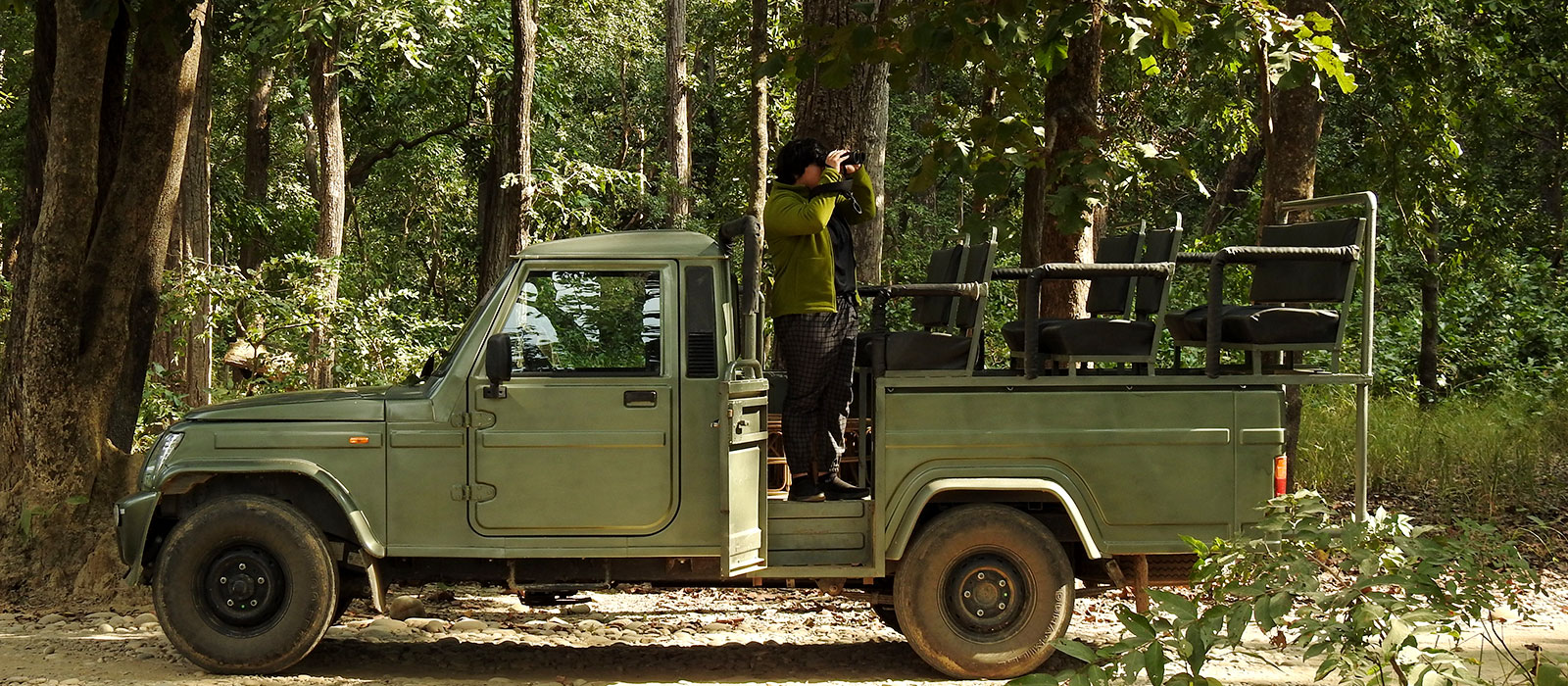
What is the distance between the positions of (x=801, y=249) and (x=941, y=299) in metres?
1.02

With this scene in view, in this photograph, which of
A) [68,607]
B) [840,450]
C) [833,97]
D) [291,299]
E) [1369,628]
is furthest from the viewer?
[291,299]

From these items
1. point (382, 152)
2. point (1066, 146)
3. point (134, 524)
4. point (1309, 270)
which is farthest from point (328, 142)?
point (1309, 270)

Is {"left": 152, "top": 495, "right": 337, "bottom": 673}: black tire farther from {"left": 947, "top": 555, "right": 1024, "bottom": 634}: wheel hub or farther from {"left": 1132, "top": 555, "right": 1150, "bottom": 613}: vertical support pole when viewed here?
{"left": 1132, "top": 555, "right": 1150, "bottom": 613}: vertical support pole

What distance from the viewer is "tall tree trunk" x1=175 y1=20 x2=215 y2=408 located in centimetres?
1498

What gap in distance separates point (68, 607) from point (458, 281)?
70.6ft

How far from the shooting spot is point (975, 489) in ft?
Answer: 22.4

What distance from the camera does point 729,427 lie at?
6398mm

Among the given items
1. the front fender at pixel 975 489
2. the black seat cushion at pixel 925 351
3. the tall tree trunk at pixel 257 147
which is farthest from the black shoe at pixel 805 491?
the tall tree trunk at pixel 257 147

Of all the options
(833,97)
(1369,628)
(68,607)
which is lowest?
(68,607)

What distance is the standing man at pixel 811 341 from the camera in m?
6.89

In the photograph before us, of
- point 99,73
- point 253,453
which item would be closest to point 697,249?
point 253,453

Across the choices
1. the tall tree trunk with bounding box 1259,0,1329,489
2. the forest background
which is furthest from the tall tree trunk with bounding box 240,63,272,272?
the tall tree trunk with bounding box 1259,0,1329,489

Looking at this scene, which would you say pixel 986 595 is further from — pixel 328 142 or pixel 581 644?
pixel 328 142

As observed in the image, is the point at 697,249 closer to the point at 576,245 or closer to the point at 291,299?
the point at 576,245
